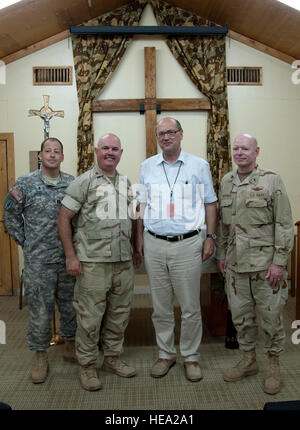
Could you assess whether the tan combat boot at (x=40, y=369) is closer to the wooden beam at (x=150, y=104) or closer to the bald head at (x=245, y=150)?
the bald head at (x=245, y=150)

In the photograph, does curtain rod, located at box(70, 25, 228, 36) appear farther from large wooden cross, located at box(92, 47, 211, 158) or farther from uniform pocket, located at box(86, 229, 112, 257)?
uniform pocket, located at box(86, 229, 112, 257)

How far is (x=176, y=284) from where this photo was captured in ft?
8.07

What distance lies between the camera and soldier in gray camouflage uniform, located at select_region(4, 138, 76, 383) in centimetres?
246

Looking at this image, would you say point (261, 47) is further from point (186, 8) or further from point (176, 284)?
point (176, 284)

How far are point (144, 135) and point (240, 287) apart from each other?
108 inches

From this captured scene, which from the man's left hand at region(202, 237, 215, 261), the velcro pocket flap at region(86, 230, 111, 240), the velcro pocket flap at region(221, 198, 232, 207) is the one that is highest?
the velcro pocket flap at region(221, 198, 232, 207)

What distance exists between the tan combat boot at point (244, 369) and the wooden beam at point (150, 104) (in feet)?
9.88

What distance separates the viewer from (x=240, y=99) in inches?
183

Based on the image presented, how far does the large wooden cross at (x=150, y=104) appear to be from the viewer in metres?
4.49

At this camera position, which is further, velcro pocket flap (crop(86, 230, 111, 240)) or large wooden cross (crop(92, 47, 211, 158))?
large wooden cross (crop(92, 47, 211, 158))

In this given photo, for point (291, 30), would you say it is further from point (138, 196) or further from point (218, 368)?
point (218, 368)

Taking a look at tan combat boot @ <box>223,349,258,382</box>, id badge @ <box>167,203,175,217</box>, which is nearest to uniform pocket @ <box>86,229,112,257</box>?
id badge @ <box>167,203,175,217</box>

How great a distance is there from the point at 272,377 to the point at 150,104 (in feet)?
10.7

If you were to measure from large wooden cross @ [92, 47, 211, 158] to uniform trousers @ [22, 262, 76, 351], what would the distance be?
2.39 meters
